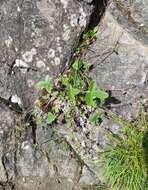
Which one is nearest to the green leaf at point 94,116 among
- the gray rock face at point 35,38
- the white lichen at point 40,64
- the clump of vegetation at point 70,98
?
the clump of vegetation at point 70,98

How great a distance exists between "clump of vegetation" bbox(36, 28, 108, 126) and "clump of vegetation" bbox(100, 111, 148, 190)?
1.03 ft

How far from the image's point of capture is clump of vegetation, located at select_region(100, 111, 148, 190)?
11.5 feet

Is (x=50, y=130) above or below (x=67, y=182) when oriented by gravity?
above

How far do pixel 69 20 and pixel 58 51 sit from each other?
0.94 feet

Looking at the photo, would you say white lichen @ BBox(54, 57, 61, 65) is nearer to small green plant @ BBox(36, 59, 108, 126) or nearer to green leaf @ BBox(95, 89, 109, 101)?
small green plant @ BBox(36, 59, 108, 126)

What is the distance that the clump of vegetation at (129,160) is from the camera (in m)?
3.50

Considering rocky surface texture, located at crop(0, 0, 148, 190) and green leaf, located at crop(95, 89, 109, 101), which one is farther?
rocky surface texture, located at crop(0, 0, 148, 190)

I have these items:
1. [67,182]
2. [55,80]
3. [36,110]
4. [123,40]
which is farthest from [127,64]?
[67,182]

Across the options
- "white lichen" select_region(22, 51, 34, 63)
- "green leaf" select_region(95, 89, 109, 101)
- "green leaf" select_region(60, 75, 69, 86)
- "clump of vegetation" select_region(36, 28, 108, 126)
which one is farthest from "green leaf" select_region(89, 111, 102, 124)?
"white lichen" select_region(22, 51, 34, 63)

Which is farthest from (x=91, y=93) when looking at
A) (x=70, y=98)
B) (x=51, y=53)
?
(x=51, y=53)

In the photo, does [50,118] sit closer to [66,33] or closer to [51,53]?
[51,53]

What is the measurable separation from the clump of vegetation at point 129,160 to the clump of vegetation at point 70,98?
1.03ft

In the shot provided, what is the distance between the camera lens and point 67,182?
12.2 feet

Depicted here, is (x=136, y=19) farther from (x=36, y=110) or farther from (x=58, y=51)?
(x=36, y=110)
